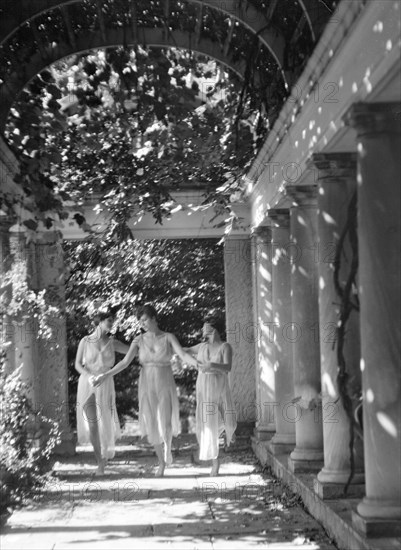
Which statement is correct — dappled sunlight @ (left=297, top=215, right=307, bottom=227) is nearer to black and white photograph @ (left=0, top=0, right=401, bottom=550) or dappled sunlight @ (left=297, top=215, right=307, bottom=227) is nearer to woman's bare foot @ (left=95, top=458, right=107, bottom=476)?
black and white photograph @ (left=0, top=0, right=401, bottom=550)

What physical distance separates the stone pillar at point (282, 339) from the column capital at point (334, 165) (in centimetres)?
387

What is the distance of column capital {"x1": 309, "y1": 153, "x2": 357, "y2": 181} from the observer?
976 cm

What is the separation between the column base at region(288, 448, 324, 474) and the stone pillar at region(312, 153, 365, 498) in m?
1.60

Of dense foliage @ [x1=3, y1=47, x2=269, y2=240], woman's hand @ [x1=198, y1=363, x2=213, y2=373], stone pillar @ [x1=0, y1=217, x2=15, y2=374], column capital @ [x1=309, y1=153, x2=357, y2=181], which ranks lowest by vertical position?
woman's hand @ [x1=198, y1=363, x2=213, y2=373]

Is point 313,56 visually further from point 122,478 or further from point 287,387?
point 122,478

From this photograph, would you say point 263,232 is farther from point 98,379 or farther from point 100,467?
point 100,467

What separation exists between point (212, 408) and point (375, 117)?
6.77 metres

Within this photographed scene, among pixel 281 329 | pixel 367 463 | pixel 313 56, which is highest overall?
pixel 313 56

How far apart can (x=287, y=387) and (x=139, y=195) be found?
14.5ft

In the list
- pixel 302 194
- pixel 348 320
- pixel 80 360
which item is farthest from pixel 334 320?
pixel 80 360

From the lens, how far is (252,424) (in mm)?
17781

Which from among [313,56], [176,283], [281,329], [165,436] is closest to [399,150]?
[313,56]

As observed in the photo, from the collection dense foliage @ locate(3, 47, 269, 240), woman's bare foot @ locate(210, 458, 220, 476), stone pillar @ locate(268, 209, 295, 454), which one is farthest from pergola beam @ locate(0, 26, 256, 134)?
woman's bare foot @ locate(210, 458, 220, 476)

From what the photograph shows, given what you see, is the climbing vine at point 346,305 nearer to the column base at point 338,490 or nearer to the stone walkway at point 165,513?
the column base at point 338,490
